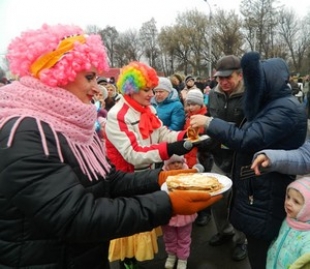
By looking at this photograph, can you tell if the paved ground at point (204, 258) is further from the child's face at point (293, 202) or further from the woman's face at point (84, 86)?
the woman's face at point (84, 86)

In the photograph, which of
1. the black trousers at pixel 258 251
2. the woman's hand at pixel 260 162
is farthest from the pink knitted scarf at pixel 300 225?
the woman's hand at pixel 260 162

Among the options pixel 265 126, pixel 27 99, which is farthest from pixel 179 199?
pixel 265 126

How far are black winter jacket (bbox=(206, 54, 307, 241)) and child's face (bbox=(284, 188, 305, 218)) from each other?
91 mm

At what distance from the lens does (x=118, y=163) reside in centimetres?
294

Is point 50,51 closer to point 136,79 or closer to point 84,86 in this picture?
point 84,86

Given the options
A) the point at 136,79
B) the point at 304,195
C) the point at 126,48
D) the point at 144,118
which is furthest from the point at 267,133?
the point at 126,48

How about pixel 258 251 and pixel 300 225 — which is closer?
A: pixel 300 225

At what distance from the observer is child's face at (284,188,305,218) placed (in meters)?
2.00

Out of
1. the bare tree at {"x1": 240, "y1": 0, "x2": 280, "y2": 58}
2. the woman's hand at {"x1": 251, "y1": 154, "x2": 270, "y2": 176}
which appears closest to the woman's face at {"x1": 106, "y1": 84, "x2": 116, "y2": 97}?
the woman's hand at {"x1": 251, "y1": 154, "x2": 270, "y2": 176}

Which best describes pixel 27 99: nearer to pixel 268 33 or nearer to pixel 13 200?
pixel 13 200

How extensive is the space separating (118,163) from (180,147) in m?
0.58

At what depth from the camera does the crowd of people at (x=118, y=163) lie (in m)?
1.22

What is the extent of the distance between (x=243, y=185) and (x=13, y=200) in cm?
154

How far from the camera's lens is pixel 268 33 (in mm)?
39688
